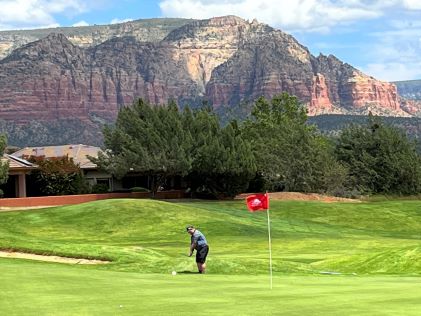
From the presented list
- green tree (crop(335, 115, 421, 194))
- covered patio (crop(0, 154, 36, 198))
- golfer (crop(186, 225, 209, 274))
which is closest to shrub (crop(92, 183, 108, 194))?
covered patio (crop(0, 154, 36, 198))

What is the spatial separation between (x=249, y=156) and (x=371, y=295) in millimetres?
52470

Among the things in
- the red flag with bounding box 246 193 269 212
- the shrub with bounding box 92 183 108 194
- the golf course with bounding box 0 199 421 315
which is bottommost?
the golf course with bounding box 0 199 421 315

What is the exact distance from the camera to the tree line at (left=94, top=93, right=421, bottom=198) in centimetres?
6588

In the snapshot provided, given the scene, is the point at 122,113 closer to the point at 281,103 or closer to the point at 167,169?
the point at 167,169

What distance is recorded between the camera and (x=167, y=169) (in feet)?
214

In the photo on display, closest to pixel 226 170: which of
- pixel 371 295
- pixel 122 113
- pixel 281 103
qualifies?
pixel 122 113

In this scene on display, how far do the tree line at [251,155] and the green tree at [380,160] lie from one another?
0.10 metres

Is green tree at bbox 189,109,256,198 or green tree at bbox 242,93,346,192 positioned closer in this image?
green tree at bbox 189,109,256,198

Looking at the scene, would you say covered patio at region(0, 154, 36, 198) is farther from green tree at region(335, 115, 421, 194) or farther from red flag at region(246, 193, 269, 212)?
red flag at region(246, 193, 269, 212)

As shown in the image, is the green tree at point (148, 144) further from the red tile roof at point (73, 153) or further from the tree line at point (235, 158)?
the red tile roof at point (73, 153)

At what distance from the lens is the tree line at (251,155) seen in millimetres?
65875

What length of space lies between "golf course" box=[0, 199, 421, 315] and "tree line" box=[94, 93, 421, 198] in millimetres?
5209

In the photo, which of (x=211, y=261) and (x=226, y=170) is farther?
(x=226, y=170)

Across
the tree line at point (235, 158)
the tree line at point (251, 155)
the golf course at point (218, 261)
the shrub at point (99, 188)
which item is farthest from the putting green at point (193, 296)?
the shrub at point (99, 188)
